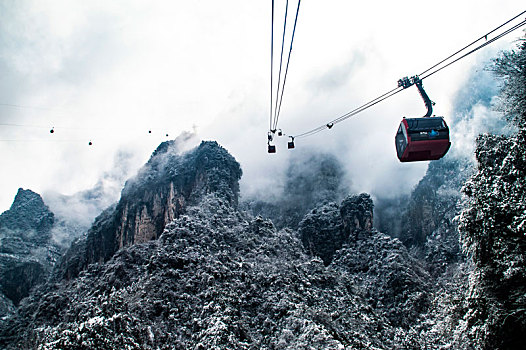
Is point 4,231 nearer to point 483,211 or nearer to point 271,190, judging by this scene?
point 271,190

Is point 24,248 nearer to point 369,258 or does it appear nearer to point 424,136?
point 369,258

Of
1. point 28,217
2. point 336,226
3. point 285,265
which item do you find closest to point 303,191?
point 336,226

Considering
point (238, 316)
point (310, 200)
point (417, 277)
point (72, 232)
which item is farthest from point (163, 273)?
point (72, 232)

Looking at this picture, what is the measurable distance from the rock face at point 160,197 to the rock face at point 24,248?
18.0m

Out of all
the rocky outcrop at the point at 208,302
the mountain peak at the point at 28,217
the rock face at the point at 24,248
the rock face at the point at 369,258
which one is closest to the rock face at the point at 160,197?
the rocky outcrop at the point at 208,302

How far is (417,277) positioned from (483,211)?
44998 millimetres

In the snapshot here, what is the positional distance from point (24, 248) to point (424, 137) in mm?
118129

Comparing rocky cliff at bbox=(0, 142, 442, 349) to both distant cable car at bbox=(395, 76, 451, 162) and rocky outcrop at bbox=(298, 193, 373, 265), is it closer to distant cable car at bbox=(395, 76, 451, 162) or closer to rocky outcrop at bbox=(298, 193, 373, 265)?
rocky outcrop at bbox=(298, 193, 373, 265)

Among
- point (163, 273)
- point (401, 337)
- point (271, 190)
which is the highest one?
point (271, 190)

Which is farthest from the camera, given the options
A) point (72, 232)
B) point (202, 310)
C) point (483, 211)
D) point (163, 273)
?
point (72, 232)

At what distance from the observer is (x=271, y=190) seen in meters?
119

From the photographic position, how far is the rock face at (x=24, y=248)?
275 ft

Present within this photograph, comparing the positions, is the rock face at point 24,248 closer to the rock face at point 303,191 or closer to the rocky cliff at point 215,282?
the rocky cliff at point 215,282

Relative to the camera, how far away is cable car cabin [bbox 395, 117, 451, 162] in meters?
13.7
